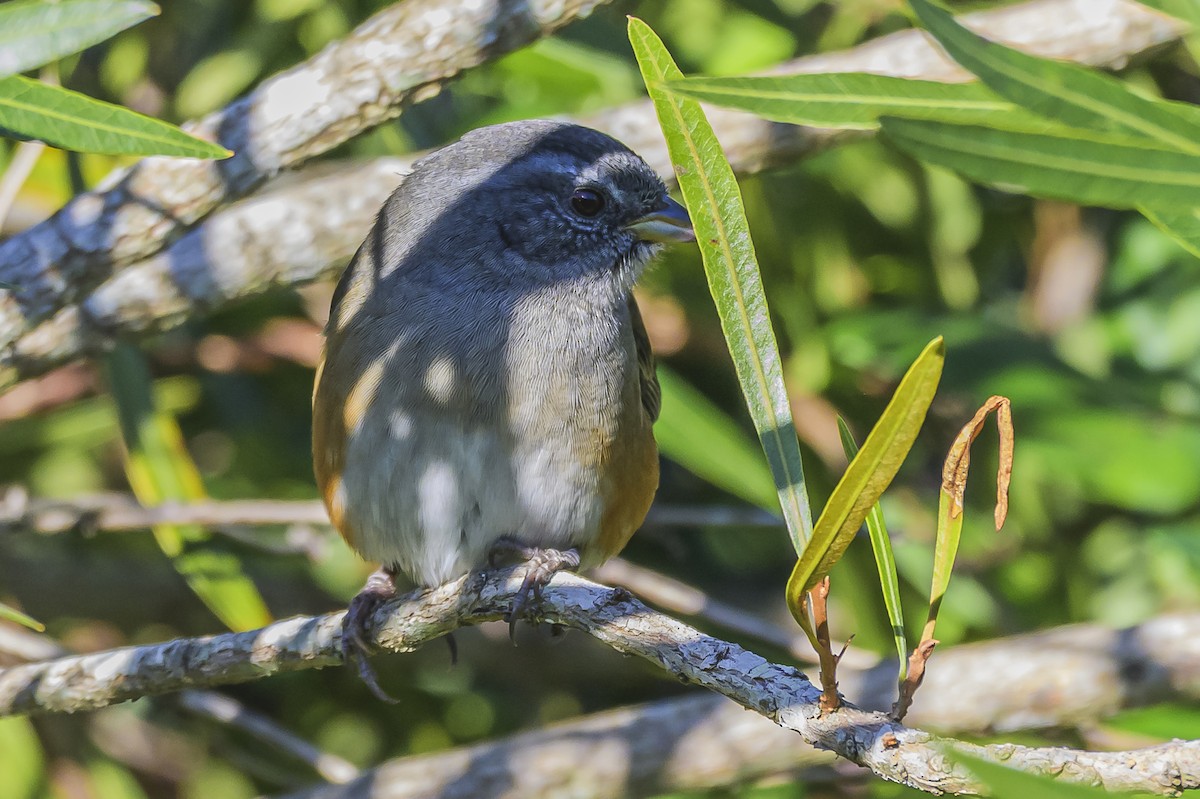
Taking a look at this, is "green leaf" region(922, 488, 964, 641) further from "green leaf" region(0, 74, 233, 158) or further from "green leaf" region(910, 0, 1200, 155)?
"green leaf" region(0, 74, 233, 158)

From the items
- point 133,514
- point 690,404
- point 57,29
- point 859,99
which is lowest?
point 690,404

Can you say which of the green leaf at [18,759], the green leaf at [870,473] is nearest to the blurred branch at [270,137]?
the green leaf at [870,473]

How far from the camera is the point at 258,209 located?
407cm

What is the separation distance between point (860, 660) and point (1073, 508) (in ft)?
4.02

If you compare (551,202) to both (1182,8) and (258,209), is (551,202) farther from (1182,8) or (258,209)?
(1182,8)

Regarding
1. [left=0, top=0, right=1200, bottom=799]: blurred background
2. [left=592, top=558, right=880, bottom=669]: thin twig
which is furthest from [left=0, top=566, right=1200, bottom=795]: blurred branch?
[left=0, top=0, right=1200, bottom=799]: blurred background

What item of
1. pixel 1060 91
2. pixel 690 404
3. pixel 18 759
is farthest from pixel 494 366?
pixel 18 759

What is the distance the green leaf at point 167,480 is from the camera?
171 inches

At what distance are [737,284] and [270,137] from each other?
1.69 meters

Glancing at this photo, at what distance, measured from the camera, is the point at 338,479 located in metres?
3.68

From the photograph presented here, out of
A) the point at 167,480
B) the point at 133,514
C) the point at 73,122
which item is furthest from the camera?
the point at 167,480

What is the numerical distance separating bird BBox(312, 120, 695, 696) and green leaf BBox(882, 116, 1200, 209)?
183 cm

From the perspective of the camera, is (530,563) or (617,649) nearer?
(617,649)

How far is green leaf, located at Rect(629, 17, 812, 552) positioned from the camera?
2.08m
